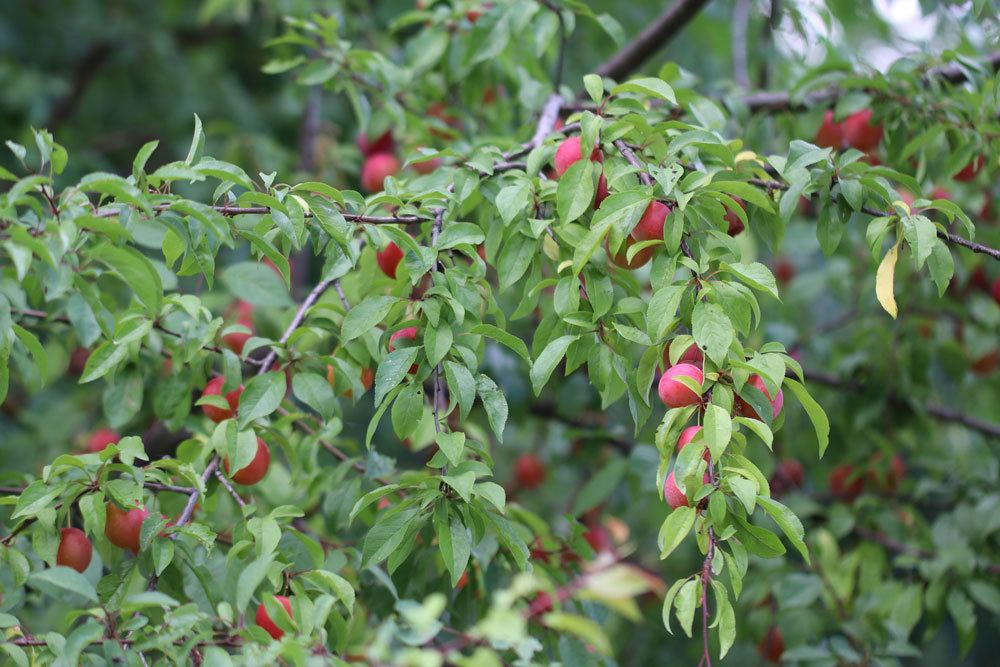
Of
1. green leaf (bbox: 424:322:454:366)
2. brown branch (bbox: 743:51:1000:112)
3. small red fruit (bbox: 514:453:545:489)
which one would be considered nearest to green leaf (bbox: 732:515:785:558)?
green leaf (bbox: 424:322:454:366)

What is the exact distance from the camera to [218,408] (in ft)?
4.35

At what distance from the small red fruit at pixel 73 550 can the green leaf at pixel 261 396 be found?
24cm

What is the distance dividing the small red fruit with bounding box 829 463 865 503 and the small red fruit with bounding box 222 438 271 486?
1337 millimetres

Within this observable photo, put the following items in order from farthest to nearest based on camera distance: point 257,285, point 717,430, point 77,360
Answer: point 77,360, point 257,285, point 717,430

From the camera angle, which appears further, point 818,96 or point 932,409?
point 932,409

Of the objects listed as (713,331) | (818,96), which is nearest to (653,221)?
(713,331)

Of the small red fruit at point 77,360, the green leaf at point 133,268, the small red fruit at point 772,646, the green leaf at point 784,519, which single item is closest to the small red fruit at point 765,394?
the green leaf at point 784,519

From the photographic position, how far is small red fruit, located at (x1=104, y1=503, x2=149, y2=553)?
120 cm

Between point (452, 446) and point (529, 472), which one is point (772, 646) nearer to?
point (529, 472)

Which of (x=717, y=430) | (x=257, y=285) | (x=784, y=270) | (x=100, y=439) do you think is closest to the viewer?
(x=717, y=430)

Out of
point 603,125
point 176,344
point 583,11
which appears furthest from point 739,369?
point 583,11

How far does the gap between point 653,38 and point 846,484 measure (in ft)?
3.32

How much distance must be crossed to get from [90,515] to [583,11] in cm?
115

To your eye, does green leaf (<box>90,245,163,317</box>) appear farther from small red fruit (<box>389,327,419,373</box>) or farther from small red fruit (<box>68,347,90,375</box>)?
small red fruit (<box>68,347,90,375</box>)
